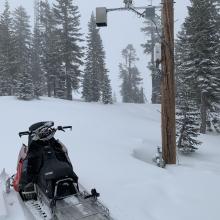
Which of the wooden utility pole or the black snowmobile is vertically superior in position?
the wooden utility pole

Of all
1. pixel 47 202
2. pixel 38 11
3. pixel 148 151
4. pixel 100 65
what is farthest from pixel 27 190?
pixel 38 11

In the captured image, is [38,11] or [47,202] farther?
[38,11]

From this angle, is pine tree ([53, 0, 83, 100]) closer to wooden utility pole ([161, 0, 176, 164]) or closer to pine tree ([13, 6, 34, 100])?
pine tree ([13, 6, 34, 100])

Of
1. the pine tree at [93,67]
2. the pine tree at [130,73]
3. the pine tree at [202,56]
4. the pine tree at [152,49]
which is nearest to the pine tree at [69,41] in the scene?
the pine tree at [93,67]

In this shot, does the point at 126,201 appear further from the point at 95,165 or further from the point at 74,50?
the point at 74,50

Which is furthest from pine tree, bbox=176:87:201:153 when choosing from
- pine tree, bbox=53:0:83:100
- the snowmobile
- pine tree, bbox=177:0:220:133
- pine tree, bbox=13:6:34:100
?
pine tree, bbox=53:0:83:100

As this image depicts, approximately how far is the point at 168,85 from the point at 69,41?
3137 cm

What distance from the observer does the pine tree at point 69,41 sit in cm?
3981

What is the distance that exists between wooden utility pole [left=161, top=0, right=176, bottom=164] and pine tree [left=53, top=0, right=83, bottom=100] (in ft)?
100

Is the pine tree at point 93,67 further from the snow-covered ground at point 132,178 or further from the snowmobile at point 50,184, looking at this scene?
the snowmobile at point 50,184

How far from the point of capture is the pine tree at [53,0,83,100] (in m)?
39.8

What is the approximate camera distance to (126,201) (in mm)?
6730

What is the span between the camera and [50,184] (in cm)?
601

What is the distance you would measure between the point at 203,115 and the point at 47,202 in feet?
69.9
